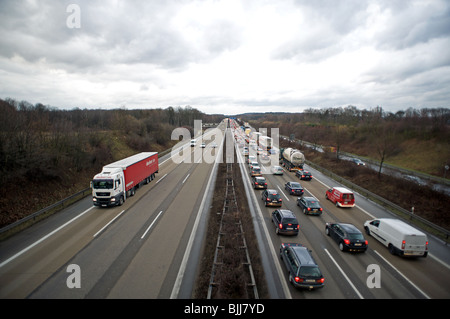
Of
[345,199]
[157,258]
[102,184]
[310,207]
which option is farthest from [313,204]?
[102,184]

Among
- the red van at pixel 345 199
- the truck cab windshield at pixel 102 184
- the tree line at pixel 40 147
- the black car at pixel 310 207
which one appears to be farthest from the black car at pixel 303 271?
the tree line at pixel 40 147

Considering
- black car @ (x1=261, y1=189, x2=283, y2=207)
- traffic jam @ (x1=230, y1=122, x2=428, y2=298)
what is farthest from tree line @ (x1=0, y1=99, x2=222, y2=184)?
traffic jam @ (x1=230, y1=122, x2=428, y2=298)

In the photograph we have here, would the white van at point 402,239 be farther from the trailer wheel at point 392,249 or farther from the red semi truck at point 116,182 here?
the red semi truck at point 116,182

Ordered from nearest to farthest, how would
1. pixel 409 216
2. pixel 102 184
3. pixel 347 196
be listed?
pixel 409 216
pixel 102 184
pixel 347 196

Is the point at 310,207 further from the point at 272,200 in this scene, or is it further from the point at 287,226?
the point at 287,226

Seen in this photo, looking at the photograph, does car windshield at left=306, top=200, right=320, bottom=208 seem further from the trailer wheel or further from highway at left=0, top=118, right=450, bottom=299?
the trailer wheel
